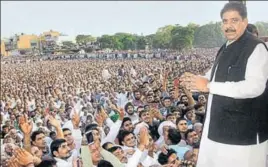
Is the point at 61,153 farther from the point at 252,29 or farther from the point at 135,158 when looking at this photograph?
the point at 252,29

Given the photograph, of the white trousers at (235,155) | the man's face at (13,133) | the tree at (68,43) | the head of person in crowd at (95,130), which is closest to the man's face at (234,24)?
the white trousers at (235,155)

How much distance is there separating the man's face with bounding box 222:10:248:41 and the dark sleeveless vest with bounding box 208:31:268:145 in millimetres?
22

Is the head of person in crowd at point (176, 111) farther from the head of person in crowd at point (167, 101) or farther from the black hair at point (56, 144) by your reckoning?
the black hair at point (56, 144)

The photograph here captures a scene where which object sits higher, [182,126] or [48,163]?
[182,126]

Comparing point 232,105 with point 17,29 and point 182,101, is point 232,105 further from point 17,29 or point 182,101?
point 17,29

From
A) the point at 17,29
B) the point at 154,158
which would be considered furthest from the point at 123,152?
the point at 17,29

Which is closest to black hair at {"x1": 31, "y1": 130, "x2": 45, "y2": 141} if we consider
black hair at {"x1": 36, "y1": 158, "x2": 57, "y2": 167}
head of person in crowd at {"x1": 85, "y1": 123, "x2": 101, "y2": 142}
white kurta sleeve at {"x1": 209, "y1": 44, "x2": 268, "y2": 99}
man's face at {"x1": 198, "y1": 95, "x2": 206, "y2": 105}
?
black hair at {"x1": 36, "y1": 158, "x2": 57, "y2": 167}

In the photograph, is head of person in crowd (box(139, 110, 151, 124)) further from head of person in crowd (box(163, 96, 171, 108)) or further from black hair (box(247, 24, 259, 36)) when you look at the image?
black hair (box(247, 24, 259, 36))

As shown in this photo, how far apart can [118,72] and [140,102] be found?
9.3 inches

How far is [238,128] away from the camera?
1.63 m

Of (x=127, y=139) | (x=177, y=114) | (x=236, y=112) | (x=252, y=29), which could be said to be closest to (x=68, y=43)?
(x=127, y=139)

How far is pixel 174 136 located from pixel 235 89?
81 centimetres

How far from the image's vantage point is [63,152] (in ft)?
8.18

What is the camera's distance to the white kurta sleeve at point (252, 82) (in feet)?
4.93
